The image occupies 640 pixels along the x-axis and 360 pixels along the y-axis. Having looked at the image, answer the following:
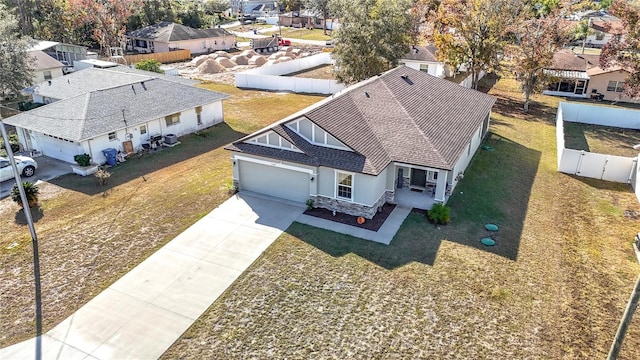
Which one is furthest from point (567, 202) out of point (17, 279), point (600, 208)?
point (17, 279)

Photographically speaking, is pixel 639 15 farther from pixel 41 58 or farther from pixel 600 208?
pixel 41 58

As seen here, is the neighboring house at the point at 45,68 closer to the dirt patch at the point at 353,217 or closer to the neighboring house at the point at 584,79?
the dirt patch at the point at 353,217

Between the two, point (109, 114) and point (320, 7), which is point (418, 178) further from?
point (320, 7)

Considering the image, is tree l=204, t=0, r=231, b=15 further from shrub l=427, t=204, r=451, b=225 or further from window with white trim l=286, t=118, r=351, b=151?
shrub l=427, t=204, r=451, b=225

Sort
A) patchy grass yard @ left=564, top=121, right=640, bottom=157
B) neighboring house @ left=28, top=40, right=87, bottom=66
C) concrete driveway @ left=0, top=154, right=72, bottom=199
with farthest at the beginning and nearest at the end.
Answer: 1. neighboring house @ left=28, top=40, right=87, bottom=66
2. patchy grass yard @ left=564, top=121, right=640, bottom=157
3. concrete driveway @ left=0, top=154, right=72, bottom=199

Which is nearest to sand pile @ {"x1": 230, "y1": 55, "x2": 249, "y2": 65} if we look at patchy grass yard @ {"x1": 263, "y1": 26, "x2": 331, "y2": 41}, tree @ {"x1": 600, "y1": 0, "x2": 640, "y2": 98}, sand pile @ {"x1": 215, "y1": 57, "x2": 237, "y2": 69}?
sand pile @ {"x1": 215, "y1": 57, "x2": 237, "y2": 69}

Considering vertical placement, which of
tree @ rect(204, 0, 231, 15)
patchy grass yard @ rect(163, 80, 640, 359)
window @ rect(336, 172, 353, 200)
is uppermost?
tree @ rect(204, 0, 231, 15)
